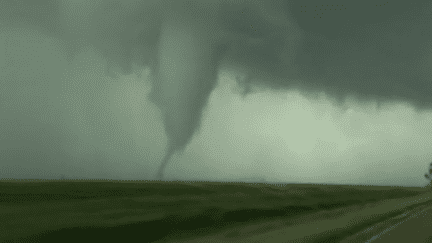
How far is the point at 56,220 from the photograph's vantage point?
11828mm

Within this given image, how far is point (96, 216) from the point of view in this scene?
13.1 m

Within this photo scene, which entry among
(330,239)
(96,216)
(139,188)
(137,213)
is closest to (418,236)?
(330,239)

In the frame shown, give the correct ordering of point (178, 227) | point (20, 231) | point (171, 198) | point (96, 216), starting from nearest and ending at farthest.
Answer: point (20, 231)
point (96, 216)
point (178, 227)
point (171, 198)

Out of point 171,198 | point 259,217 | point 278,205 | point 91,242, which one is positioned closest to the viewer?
point 91,242

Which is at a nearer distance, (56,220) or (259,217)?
(56,220)

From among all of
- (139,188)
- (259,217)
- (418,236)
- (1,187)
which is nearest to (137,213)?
(139,188)

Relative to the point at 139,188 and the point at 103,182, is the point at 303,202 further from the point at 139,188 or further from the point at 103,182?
the point at 103,182

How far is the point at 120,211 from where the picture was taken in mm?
14523

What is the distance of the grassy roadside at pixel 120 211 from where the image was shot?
1148 centimetres

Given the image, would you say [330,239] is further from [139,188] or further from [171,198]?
[139,188]

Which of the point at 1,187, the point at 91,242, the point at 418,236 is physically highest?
the point at 418,236

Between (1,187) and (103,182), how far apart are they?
18.8 ft

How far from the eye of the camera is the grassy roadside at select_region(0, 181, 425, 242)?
37.7 feet

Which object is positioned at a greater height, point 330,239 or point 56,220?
point 330,239
